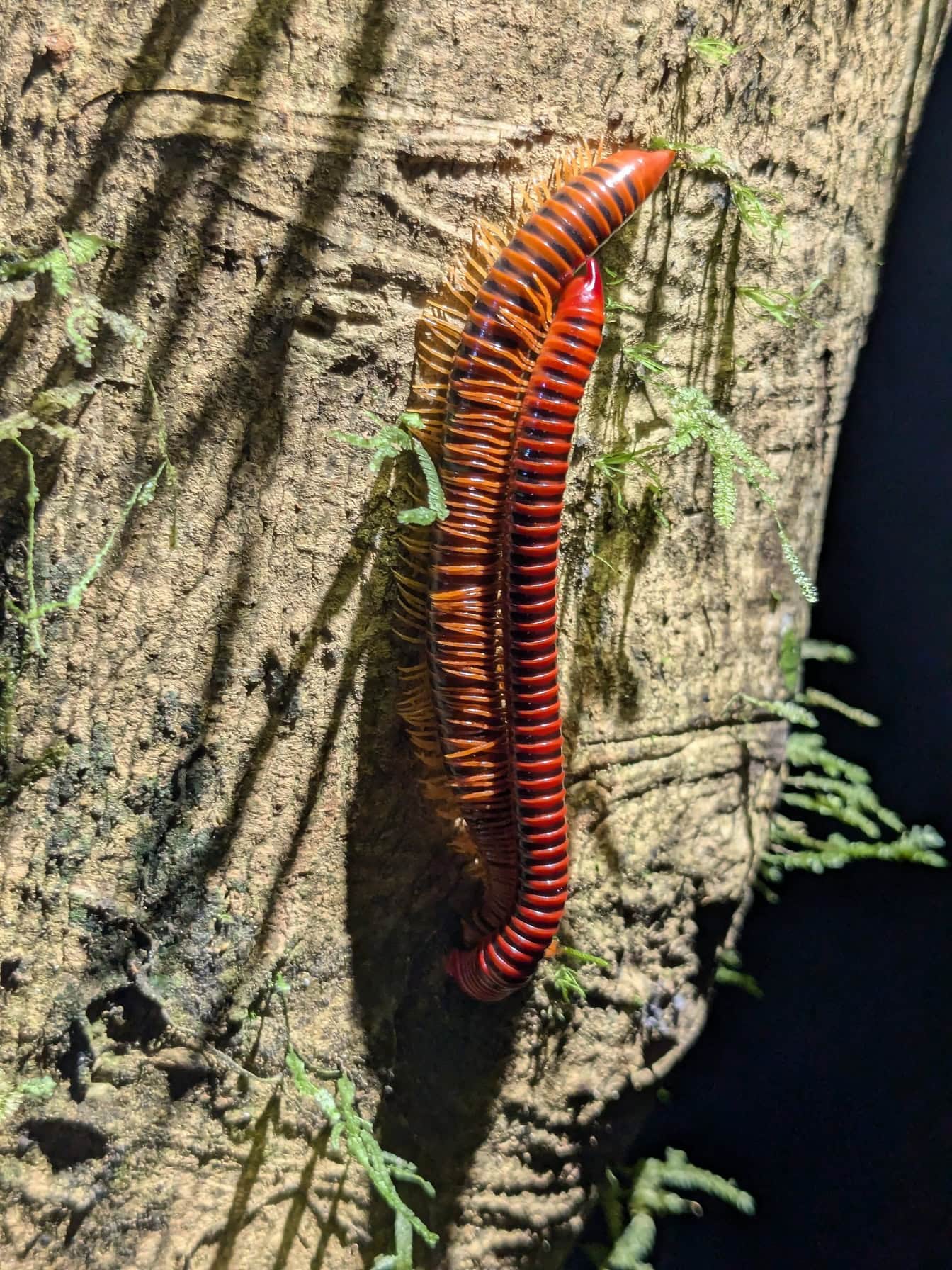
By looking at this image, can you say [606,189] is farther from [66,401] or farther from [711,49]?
[66,401]

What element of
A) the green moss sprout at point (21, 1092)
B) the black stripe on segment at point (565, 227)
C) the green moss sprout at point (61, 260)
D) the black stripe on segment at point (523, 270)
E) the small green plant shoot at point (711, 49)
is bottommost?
the green moss sprout at point (21, 1092)

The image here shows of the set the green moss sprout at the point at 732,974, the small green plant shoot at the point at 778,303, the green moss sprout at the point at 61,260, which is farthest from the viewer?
the green moss sprout at the point at 732,974

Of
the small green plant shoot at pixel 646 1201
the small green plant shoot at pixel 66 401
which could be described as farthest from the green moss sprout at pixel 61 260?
the small green plant shoot at pixel 646 1201

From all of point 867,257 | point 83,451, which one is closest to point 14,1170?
point 83,451

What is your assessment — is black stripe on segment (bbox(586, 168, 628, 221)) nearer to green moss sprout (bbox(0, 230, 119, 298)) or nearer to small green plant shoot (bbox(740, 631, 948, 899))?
green moss sprout (bbox(0, 230, 119, 298))

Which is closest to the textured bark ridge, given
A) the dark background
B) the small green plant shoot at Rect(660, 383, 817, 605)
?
the small green plant shoot at Rect(660, 383, 817, 605)

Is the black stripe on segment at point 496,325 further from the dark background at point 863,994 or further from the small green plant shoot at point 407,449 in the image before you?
the dark background at point 863,994

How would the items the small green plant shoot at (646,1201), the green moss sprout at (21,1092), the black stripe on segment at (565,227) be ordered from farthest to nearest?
1. the small green plant shoot at (646,1201)
2. the green moss sprout at (21,1092)
3. the black stripe on segment at (565,227)
